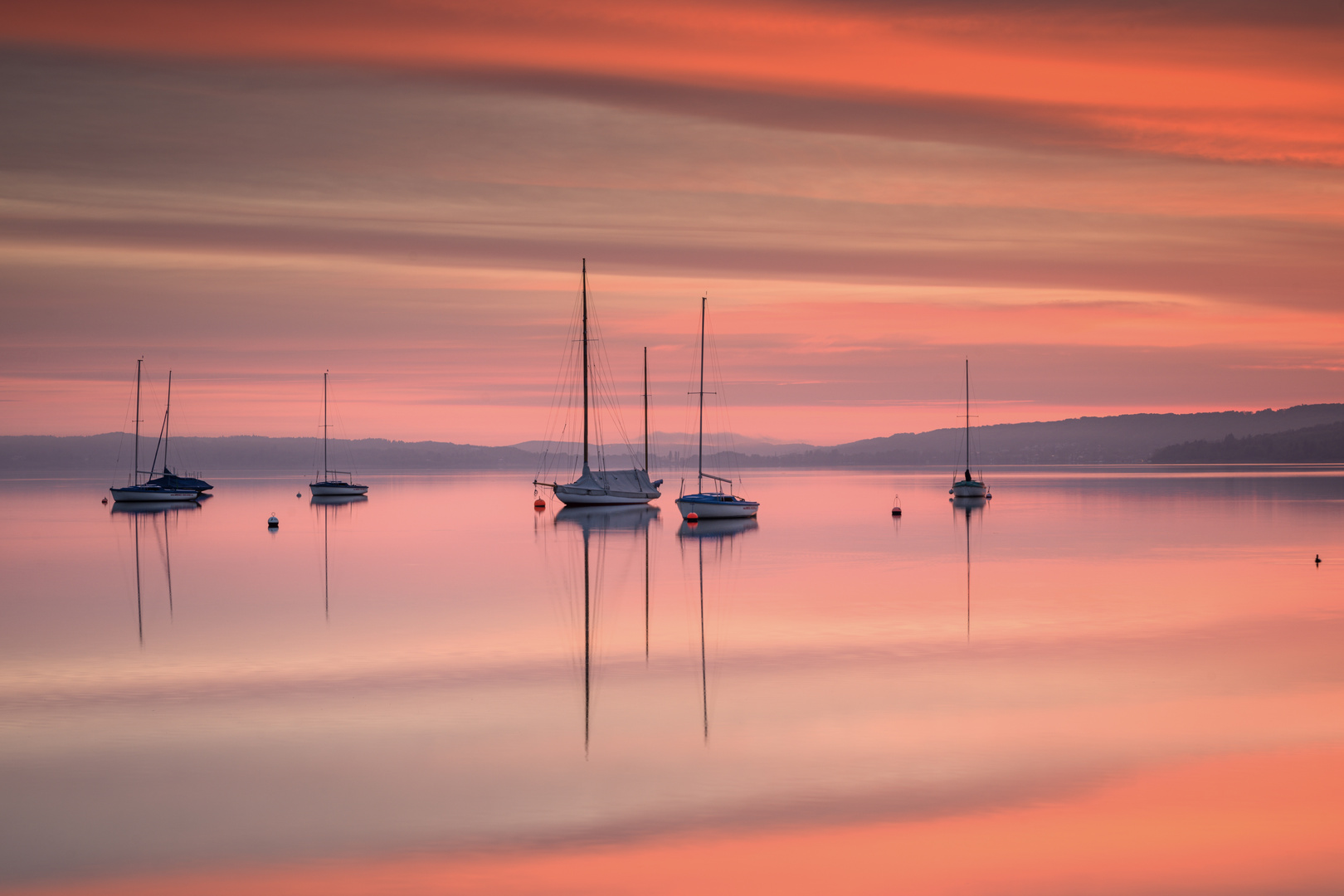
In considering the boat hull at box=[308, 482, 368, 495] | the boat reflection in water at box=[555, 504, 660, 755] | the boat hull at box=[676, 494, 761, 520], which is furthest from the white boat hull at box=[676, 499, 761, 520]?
the boat hull at box=[308, 482, 368, 495]

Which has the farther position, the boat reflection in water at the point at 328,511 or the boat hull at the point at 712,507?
the boat hull at the point at 712,507

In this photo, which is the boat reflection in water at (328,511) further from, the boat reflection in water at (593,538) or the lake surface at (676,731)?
the boat reflection in water at (593,538)

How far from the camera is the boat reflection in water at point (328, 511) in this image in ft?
91.9

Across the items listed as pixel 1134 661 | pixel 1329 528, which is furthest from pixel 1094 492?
pixel 1134 661

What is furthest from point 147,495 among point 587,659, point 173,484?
point 587,659

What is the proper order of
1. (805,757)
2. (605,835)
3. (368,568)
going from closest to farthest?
1. (605,835)
2. (805,757)
3. (368,568)

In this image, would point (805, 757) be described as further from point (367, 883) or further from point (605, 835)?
point (367, 883)

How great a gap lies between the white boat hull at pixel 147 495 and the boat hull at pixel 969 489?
5084 centimetres

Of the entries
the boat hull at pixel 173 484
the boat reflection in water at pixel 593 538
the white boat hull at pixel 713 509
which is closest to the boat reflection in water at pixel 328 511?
the boat reflection in water at pixel 593 538

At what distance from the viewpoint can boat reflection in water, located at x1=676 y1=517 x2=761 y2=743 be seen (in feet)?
83.0

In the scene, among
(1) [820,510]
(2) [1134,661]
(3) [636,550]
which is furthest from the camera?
(1) [820,510]

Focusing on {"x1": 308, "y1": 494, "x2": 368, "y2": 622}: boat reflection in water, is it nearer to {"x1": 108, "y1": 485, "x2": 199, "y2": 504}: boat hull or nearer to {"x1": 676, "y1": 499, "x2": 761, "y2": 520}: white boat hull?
{"x1": 108, "y1": 485, "x2": 199, "y2": 504}: boat hull

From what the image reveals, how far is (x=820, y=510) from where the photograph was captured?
2899 inches

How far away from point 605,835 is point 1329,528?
47167 mm
